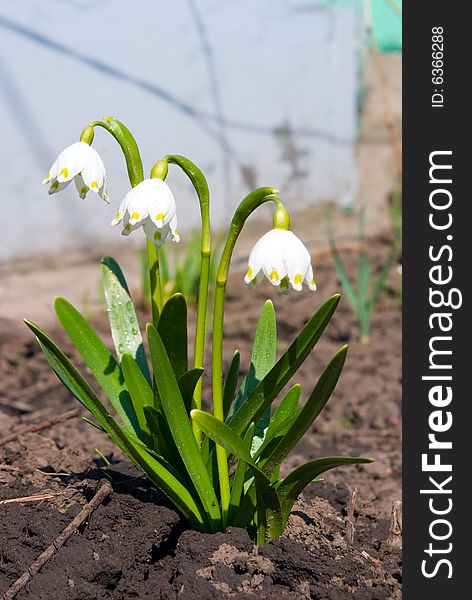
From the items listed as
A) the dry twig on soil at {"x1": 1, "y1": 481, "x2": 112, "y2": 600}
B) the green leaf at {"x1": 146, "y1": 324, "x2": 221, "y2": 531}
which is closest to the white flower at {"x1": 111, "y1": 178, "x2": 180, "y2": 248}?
the green leaf at {"x1": 146, "y1": 324, "x2": 221, "y2": 531}

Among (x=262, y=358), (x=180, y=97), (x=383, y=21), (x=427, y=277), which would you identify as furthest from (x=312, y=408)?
(x=383, y=21)

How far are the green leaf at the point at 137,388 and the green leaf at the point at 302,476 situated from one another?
353 mm

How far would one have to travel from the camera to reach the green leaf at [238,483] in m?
1.80

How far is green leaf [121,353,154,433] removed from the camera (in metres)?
1.86

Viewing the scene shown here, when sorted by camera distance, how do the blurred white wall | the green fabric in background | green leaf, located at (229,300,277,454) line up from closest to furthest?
1. green leaf, located at (229,300,277,454)
2. the blurred white wall
3. the green fabric in background

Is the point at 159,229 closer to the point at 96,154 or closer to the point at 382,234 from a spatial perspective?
the point at 96,154

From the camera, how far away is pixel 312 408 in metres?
1.70

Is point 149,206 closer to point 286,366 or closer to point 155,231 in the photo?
point 155,231

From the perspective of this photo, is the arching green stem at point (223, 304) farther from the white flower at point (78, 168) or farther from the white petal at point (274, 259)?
the white flower at point (78, 168)

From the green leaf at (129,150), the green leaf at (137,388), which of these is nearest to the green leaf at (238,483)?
the green leaf at (137,388)

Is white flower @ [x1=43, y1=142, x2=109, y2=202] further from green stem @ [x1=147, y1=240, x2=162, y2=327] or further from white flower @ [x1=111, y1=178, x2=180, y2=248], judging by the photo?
green stem @ [x1=147, y1=240, x2=162, y2=327]

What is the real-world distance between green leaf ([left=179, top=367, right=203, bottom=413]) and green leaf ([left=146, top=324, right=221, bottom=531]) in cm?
3

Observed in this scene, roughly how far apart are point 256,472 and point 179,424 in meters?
0.19

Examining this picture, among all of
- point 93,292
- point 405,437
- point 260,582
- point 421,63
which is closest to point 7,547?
point 260,582
